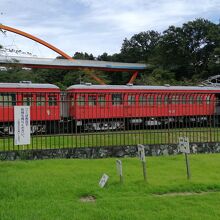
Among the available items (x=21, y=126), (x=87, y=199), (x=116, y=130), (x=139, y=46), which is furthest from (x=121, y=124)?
(x=139, y=46)

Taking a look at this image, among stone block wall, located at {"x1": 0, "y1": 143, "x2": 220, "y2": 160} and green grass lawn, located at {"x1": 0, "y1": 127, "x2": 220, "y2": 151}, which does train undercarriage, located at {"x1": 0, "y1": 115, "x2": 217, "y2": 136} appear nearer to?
green grass lawn, located at {"x1": 0, "y1": 127, "x2": 220, "y2": 151}

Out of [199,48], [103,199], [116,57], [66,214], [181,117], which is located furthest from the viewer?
[116,57]

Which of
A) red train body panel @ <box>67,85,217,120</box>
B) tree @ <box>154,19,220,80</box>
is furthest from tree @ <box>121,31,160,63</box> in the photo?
red train body panel @ <box>67,85,217,120</box>

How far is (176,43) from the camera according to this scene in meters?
61.7

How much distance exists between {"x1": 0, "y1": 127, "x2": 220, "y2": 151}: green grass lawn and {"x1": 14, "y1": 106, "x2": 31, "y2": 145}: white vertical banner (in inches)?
34.4

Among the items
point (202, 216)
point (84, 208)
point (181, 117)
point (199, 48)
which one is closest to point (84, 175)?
point (84, 208)

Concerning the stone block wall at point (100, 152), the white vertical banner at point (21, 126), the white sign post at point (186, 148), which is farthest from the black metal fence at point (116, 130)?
the white sign post at point (186, 148)

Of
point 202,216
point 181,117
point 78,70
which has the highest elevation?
point 78,70

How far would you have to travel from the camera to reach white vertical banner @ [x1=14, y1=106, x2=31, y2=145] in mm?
9742

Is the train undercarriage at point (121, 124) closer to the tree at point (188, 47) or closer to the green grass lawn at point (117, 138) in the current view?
the green grass lawn at point (117, 138)

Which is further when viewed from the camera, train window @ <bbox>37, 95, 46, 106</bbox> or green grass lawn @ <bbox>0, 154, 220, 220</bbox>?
train window @ <bbox>37, 95, 46, 106</bbox>

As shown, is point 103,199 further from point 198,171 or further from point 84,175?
point 198,171

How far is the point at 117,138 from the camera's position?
12414 millimetres

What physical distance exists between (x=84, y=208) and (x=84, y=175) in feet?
7.59
